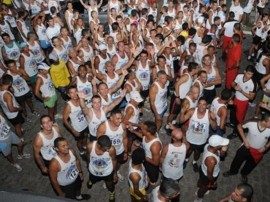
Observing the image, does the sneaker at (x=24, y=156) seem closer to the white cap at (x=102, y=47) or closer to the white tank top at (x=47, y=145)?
the white tank top at (x=47, y=145)

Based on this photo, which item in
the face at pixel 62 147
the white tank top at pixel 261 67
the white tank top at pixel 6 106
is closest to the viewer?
the face at pixel 62 147

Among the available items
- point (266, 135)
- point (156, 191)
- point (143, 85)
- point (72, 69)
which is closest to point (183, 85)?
point (143, 85)

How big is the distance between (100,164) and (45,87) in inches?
133

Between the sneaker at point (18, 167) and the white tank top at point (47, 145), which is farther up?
the white tank top at point (47, 145)

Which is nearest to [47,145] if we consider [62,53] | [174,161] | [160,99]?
[174,161]

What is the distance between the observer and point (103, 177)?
6.03 m

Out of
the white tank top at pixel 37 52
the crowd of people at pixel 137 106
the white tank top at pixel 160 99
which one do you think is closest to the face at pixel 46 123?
the crowd of people at pixel 137 106

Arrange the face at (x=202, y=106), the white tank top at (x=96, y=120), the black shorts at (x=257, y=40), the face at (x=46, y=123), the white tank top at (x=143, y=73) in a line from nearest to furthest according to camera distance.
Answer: the face at (x=46, y=123) < the face at (x=202, y=106) < the white tank top at (x=96, y=120) < the white tank top at (x=143, y=73) < the black shorts at (x=257, y=40)

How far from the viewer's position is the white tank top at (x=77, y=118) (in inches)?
272

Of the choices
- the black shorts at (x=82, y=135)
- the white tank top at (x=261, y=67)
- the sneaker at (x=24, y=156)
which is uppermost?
the white tank top at (x=261, y=67)

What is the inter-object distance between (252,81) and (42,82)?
5.79 metres

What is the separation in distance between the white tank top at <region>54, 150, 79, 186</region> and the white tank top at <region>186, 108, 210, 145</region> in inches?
108

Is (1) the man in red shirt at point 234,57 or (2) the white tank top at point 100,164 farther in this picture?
(1) the man in red shirt at point 234,57

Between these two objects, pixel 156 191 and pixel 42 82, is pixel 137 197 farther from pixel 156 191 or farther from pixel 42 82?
pixel 42 82
